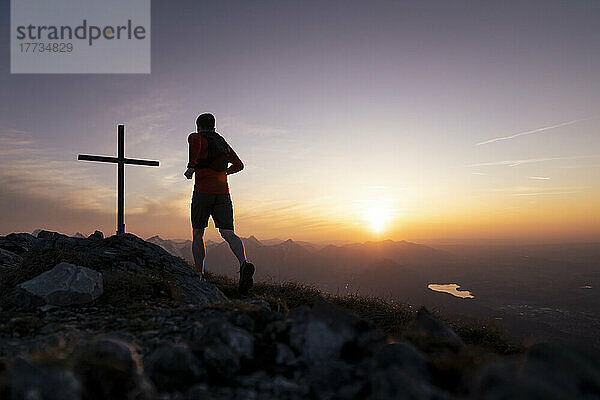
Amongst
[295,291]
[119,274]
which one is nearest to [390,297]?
[295,291]

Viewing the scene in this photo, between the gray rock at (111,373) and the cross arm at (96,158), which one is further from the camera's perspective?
the cross arm at (96,158)

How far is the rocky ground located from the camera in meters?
2.41

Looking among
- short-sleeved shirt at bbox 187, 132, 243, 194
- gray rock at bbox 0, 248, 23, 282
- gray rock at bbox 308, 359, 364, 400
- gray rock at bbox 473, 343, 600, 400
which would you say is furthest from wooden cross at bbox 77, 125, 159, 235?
gray rock at bbox 473, 343, 600, 400

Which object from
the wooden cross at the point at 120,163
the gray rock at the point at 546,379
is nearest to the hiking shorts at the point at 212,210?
the wooden cross at the point at 120,163

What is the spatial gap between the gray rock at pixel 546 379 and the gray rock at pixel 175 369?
2.24m

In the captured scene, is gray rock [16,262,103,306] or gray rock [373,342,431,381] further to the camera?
gray rock [16,262,103,306]

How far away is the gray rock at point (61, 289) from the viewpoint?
6527 mm

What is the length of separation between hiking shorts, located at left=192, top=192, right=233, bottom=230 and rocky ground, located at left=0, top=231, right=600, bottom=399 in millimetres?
3022

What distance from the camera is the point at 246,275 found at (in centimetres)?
921

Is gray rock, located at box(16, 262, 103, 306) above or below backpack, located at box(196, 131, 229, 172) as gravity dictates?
below

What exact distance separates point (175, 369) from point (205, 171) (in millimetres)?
6295

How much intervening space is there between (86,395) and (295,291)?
30.1ft

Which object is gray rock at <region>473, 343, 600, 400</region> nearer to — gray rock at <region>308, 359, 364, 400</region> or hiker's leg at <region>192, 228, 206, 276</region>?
gray rock at <region>308, 359, 364, 400</region>

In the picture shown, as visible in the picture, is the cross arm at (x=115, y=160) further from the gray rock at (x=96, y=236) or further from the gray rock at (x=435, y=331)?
the gray rock at (x=435, y=331)
